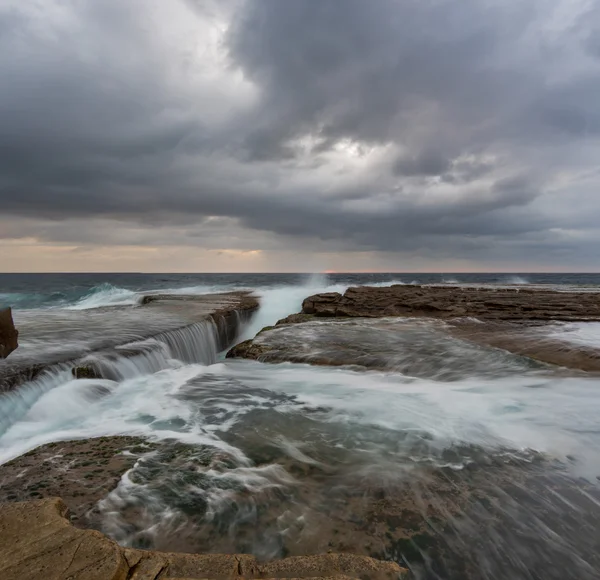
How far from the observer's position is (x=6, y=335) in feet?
22.5

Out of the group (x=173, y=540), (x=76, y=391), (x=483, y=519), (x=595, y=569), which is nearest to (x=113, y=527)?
(x=173, y=540)

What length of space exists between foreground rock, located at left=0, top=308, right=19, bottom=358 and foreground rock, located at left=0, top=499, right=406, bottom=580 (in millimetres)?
5546

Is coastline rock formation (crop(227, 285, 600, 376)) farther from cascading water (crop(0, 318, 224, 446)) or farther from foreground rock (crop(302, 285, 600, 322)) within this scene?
cascading water (crop(0, 318, 224, 446))

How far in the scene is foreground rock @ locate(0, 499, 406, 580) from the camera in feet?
6.19

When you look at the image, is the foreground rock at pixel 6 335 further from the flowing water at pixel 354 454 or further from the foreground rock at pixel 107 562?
the foreground rock at pixel 107 562

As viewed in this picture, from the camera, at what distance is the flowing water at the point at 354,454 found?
2689mm

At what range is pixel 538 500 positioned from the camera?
10.6ft

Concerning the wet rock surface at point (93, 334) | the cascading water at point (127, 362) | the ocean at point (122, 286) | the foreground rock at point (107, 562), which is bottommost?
the ocean at point (122, 286)

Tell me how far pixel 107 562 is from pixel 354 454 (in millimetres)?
2696

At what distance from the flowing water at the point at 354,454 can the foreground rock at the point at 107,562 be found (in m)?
0.40

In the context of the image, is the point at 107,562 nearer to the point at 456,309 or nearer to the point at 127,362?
the point at 127,362

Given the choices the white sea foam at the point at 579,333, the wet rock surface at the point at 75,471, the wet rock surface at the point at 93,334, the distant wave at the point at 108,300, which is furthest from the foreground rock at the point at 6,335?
the white sea foam at the point at 579,333

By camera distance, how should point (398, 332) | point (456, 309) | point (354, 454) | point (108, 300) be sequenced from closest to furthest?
point (354, 454) → point (398, 332) → point (456, 309) → point (108, 300)

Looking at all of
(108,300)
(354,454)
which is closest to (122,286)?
(108,300)
